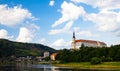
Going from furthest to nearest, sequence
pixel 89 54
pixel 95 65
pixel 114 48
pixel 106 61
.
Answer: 1. pixel 89 54
2. pixel 114 48
3. pixel 106 61
4. pixel 95 65

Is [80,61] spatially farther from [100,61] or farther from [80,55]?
[100,61]

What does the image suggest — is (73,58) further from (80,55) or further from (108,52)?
(108,52)

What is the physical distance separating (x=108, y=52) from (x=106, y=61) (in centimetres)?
1691

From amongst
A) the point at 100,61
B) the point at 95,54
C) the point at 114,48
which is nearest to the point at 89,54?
the point at 95,54

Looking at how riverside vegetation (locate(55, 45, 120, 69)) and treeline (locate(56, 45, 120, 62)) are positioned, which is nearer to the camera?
riverside vegetation (locate(55, 45, 120, 69))

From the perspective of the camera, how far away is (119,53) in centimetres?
16375

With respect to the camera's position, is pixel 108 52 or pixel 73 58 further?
pixel 73 58

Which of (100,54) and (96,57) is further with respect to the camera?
(100,54)

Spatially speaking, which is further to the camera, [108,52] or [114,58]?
[108,52]

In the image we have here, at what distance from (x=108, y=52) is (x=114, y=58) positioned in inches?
510

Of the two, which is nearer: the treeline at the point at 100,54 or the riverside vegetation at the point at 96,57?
the riverside vegetation at the point at 96,57

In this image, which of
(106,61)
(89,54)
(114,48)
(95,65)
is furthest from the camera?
(89,54)

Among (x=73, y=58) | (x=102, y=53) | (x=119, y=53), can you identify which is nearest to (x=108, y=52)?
(x=102, y=53)

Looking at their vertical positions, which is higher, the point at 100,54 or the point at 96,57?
the point at 100,54
